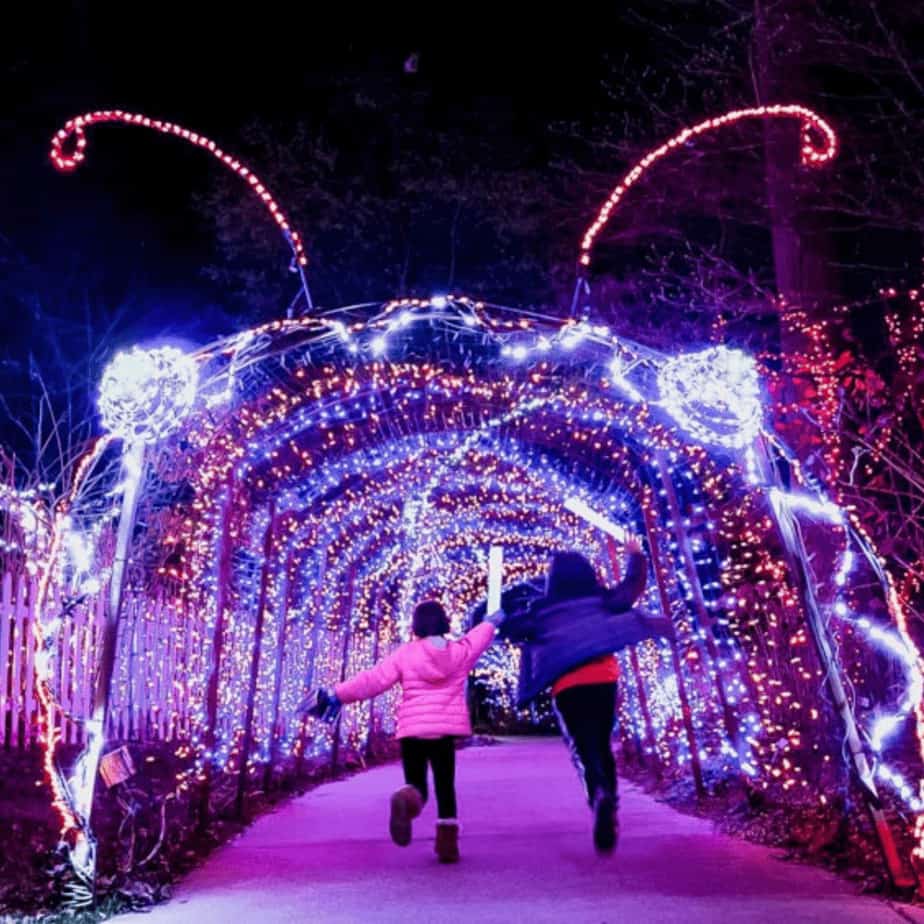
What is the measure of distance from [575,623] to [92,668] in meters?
5.27

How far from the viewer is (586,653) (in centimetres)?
732

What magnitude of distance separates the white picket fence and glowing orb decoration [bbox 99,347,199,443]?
1.13 m

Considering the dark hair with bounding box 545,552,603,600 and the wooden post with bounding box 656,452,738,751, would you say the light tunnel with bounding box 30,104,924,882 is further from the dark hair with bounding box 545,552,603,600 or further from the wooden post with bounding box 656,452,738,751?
the dark hair with bounding box 545,552,603,600

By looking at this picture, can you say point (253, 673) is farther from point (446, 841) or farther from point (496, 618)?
point (496, 618)

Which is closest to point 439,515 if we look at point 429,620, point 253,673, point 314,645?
point 314,645

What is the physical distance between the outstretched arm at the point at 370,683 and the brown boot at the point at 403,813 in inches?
23.2

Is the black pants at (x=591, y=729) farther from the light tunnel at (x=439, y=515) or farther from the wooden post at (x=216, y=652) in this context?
the wooden post at (x=216, y=652)

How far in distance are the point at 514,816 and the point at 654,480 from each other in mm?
2876

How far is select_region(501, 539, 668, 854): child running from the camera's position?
23.9 ft

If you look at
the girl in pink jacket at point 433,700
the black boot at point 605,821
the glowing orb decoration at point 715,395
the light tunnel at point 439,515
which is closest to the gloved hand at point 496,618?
the girl in pink jacket at point 433,700

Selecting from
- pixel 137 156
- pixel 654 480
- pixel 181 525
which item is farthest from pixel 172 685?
pixel 137 156

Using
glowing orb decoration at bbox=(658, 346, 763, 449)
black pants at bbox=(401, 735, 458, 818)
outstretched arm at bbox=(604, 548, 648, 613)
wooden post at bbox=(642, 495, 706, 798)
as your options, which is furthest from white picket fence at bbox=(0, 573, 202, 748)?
wooden post at bbox=(642, 495, 706, 798)

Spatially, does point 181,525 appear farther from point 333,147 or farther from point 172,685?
point 333,147

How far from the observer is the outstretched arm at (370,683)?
7715mm
